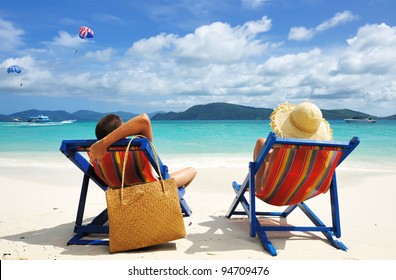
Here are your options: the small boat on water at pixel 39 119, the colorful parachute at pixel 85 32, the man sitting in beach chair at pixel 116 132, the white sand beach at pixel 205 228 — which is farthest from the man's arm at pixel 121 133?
the small boat on water at pixel 39 119

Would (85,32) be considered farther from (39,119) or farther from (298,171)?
(39,119)

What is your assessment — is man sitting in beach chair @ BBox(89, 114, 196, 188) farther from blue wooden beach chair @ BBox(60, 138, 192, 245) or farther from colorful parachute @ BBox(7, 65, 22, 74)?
colorful parachute @ BBox(7, 65, 22, 74)

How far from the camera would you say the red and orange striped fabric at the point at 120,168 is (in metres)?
3.12

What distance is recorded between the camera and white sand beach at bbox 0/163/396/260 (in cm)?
301

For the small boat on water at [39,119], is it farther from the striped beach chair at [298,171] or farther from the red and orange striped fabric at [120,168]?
the striped beach chair at [298,171]

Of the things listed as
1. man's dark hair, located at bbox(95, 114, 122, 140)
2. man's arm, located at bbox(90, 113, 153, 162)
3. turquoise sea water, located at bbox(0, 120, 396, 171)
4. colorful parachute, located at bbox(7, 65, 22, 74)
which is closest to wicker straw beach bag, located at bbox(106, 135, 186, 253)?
man's arm, located at bbox(90, 113, 153, 162)

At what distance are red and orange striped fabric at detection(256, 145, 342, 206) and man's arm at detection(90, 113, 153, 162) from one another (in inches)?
42.1

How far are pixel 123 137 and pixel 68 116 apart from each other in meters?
120

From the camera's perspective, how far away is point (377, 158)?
12203 mm

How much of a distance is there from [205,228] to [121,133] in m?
1.40

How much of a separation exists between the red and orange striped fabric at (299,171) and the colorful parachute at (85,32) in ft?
49.9

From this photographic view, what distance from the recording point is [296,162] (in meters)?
2.99

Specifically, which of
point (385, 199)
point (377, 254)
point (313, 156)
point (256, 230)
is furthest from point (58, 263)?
point (385, 199)

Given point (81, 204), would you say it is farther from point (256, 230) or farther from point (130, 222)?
point (256, 230)
